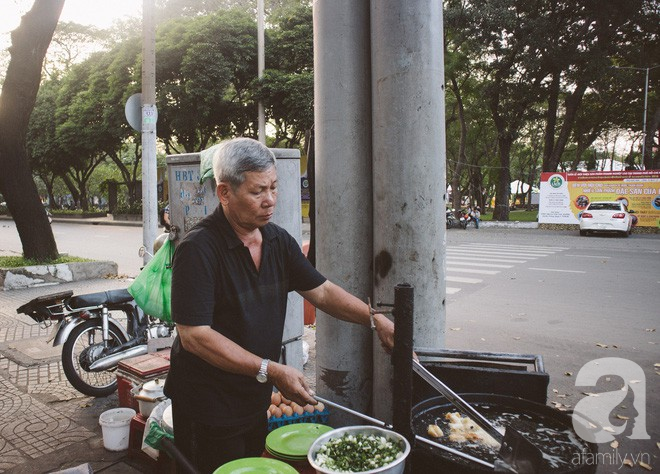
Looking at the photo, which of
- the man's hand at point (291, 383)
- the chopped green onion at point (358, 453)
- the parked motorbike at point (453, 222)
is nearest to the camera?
the chopped green onion at point (358, 453)

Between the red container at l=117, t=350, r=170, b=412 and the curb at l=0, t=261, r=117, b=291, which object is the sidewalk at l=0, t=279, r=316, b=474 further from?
the curb at l=0, t=261, r=117, b=291

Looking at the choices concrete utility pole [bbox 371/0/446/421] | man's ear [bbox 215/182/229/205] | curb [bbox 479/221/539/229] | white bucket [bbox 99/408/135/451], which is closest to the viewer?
man's ear [bbox 215/182/229/205]

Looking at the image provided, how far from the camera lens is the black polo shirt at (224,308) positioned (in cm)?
187

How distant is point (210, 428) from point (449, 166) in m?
40.6

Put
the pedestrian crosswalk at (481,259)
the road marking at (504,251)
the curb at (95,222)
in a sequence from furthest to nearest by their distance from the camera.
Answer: the curb at (95,222), the road marking at (504,251), the pedestrian crosswalk at (481,259)

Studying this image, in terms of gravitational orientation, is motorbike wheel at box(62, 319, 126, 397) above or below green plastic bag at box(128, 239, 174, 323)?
below

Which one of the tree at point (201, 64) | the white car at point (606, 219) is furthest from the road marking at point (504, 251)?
the tree at point (201, 64)

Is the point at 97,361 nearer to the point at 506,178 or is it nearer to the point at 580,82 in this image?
the point at 580,82

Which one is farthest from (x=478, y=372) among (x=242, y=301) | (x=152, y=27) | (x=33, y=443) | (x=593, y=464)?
(x=152, y=27)

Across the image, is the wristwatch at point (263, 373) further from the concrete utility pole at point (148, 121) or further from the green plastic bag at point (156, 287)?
the concrete utility pole at point (148, 121)

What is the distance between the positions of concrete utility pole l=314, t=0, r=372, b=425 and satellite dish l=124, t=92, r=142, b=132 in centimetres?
523

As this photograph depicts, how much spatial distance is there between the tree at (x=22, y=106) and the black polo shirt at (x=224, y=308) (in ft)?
32.2

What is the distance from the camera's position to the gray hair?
1938mm

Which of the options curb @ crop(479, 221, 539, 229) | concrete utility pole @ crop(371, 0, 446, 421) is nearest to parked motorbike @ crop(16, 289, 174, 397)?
concrete utility pole @ crop(371, 0, 446, 421)
